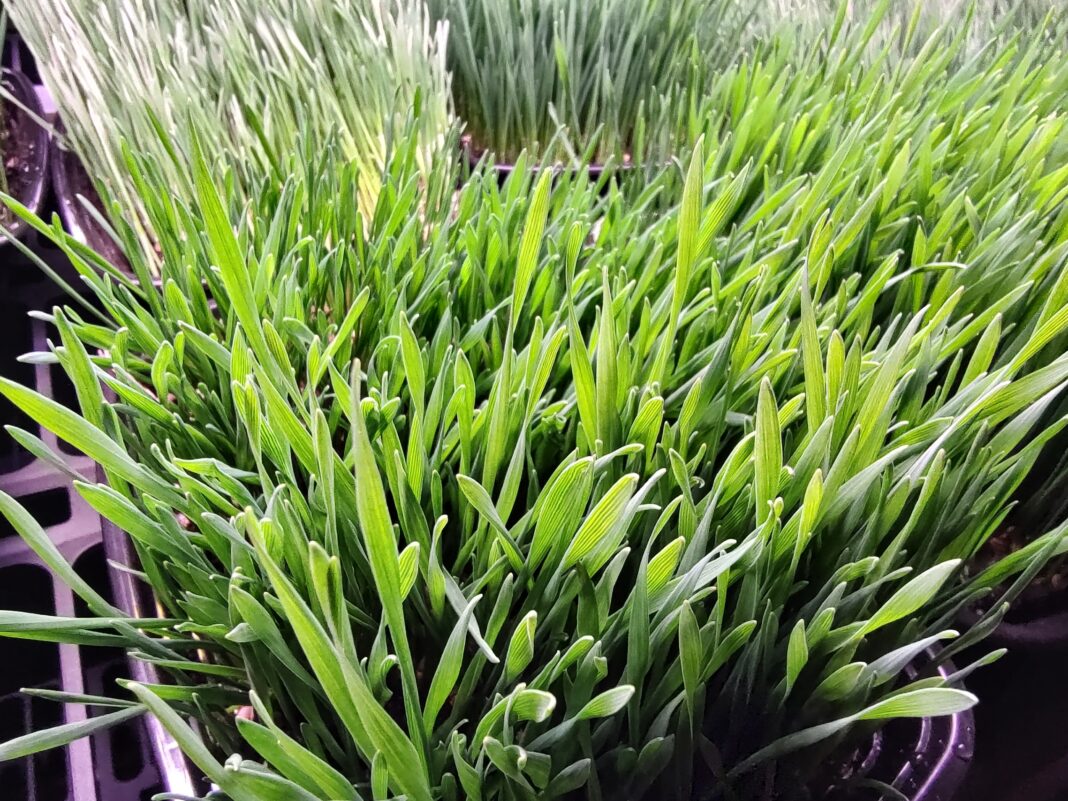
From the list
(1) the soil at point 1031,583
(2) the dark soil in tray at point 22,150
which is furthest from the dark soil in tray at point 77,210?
(1) the soil at point 1031,583

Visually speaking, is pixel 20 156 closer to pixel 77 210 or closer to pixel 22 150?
pixel 22 150

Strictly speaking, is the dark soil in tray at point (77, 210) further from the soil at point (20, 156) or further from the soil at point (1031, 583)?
the soil at point (1031, 583)

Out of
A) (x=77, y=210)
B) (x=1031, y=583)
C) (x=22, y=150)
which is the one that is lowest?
(x=1031, y=583)

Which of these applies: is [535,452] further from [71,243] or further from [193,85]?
[193,85]

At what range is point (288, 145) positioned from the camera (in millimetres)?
547

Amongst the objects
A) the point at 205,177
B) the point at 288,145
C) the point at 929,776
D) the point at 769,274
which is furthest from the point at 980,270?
the point at 288,145

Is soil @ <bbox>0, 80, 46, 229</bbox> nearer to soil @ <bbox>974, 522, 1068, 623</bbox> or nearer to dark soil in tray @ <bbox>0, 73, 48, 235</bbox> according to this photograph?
dark soil in tray @ <bbox>0, 73, 48, 235</bbox>

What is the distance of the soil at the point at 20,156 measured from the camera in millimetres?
543

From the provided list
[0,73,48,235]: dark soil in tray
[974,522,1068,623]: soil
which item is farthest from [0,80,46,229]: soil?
[974,522,1068,623]: soil

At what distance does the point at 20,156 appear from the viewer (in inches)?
24.1

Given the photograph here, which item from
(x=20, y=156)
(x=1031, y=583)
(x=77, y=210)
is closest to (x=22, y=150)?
(x=20, y=156)

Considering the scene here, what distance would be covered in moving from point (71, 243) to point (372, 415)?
17 cm

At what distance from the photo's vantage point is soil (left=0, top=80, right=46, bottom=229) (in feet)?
1.78

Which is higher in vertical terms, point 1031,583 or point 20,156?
point 20,156
